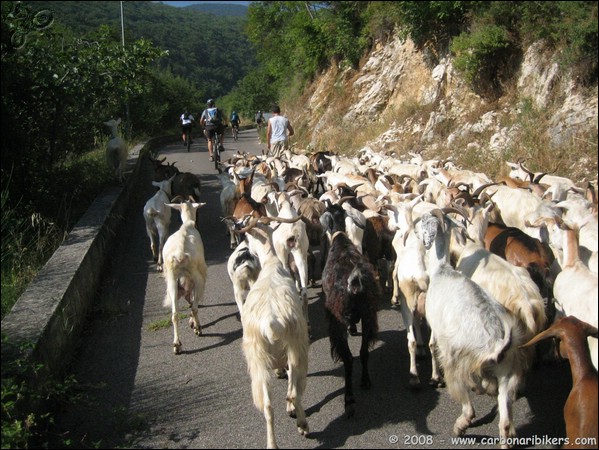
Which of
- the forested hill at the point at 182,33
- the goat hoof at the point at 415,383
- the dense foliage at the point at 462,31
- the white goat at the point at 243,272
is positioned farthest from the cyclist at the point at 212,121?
the goat hoof at the point at 415,383

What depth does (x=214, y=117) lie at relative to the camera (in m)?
15.9

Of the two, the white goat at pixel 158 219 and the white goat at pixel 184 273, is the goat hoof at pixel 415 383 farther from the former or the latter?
the white goat at pixel 158 219

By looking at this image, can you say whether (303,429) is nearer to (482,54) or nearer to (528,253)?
(528,253)

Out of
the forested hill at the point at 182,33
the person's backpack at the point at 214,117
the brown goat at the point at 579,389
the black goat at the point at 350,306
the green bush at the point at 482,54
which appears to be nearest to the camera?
the brown goat at the point at 579,389

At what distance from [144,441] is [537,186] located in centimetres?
596

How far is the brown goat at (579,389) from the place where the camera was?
327 cm

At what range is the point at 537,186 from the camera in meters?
7.55

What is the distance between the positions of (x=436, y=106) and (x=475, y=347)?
41.5ft

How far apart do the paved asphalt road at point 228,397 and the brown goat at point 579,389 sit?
573 mm

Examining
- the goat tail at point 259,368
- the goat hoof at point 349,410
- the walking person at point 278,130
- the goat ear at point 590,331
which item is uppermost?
the walking person at point 278,130

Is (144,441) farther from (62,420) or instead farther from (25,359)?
(25,359)

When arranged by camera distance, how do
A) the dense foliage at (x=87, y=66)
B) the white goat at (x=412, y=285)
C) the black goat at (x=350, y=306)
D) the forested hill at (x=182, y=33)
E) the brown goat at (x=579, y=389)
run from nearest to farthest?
the brown goat at (x=579, y=389), the black goat at (x=350, y=306), the white goat at (x=412, y=285), the dense foliage at (x=87, y=66), the forested hill at (x=182, y=33)

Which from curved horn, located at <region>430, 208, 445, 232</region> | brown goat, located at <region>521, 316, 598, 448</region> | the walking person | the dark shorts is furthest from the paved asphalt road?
the dark shorts

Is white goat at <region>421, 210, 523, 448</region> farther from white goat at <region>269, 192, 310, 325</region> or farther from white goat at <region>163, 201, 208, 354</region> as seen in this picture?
white goat at <region>163, 201, 208, 354</region>
